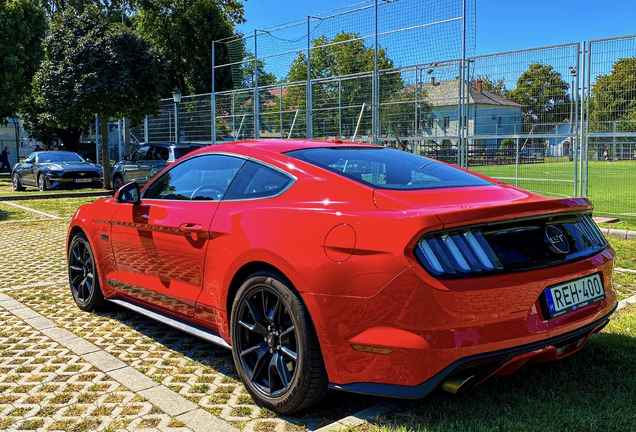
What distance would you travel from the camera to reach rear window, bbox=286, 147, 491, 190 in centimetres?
340

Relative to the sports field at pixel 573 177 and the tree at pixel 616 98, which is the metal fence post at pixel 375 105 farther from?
the tree at pixel 616 98

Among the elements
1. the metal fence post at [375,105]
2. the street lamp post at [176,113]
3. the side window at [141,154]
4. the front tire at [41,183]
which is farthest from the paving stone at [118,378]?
the street lamp post at [176,113]

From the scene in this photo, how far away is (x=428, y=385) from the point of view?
268 centimetres

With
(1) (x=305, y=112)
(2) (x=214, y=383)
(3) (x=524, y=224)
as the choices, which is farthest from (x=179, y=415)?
(1) (x=305, y=112)

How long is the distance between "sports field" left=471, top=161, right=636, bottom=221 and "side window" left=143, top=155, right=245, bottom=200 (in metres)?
9.01

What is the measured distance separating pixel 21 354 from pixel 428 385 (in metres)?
3.13

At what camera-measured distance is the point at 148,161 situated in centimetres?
1822

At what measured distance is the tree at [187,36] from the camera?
→ 117 ft

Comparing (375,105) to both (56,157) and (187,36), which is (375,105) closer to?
(56,157)

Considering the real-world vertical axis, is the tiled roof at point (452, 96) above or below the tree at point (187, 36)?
below

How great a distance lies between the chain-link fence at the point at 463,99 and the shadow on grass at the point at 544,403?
785cm

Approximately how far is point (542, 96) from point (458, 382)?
9.78 metres

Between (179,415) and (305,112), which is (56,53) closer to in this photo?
(305,112)

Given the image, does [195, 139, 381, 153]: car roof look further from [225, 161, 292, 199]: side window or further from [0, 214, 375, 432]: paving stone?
[0, 214, 375, 432]: paving stone
